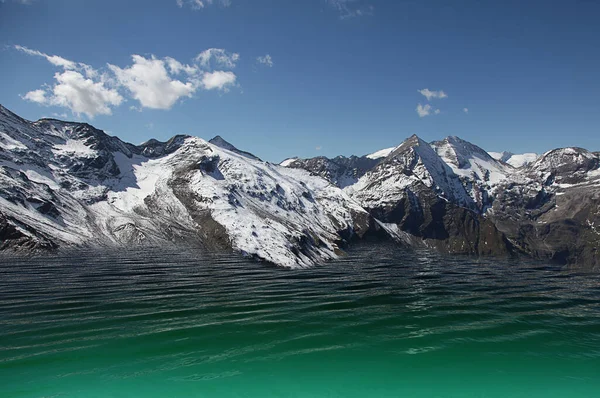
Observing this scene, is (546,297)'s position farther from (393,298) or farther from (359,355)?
(359,355)

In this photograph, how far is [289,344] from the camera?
20.6 m

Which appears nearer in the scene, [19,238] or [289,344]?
[289,344]

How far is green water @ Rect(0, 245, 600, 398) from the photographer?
15922mm

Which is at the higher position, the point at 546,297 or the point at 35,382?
the point at 35,382

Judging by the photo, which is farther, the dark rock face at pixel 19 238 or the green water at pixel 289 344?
the dark rock face at pixel 19 238

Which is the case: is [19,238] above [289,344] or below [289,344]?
above

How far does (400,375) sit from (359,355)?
268 centimetres

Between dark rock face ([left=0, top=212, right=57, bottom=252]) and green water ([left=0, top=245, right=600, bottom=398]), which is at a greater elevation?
dark rock face ([left=0, top=212, right=57, bottom=252])

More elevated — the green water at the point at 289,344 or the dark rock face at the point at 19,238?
the dark rock face at the point at 19,238

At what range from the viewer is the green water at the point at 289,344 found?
1592 cm

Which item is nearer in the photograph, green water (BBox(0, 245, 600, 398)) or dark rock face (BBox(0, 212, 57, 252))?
green water (BBox(0, 245, 600, 398))

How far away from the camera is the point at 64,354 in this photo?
1823 centimetres

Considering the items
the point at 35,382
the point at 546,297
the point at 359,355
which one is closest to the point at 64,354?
the point at 35,382

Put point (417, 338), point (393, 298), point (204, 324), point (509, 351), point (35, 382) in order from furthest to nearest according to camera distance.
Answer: point (393, 298), point (204, 324), point (417, 338), point (509, 351), point (35, 382)
